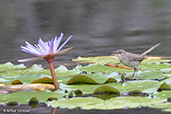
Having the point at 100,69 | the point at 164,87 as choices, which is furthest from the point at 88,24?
the point at 164,87

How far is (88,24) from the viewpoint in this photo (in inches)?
448

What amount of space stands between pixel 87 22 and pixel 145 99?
8529 millimetres

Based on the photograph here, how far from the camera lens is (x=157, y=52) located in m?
6.66

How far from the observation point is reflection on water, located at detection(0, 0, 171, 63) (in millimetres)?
7498

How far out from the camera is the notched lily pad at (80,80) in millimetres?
4055

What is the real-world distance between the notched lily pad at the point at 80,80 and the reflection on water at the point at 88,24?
7.24 feet

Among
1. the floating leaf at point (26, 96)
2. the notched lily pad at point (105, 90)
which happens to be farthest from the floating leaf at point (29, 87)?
the notched lily pad at point (105, 90)

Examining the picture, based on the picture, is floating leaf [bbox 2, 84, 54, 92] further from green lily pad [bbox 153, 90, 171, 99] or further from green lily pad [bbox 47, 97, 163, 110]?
green lily pad [bbox 153, 90, 171, 99]

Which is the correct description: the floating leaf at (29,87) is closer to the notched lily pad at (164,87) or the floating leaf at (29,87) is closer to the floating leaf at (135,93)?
the floating leaf at (135,93)

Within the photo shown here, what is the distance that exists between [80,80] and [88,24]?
7368 millimetres

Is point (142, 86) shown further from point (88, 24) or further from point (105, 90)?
point (88, 24)

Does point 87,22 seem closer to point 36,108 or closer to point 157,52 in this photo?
point 157,52

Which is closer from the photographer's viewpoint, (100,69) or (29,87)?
(29,87)

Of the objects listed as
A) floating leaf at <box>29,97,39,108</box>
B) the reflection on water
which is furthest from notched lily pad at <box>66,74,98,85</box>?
the reflection on water
